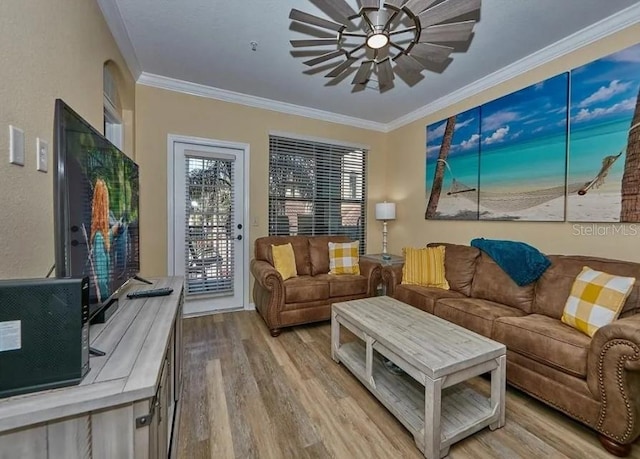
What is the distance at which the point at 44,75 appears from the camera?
1.21m

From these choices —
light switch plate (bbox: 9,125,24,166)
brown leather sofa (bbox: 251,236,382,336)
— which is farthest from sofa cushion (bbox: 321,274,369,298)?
light switch plate (bbox: 9,125,24,166)

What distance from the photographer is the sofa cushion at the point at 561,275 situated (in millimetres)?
1835

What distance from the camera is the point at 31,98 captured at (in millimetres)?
1118

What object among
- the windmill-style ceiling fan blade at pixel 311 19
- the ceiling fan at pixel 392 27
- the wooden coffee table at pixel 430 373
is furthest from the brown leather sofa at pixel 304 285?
the windmill-style ceiling fan blade at pixel 311 19

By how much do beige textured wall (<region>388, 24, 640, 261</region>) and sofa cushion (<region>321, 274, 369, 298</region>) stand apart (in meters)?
1.15

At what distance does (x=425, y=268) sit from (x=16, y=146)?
3.03 metres

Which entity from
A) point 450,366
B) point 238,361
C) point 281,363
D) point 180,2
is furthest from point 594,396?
point 180,2

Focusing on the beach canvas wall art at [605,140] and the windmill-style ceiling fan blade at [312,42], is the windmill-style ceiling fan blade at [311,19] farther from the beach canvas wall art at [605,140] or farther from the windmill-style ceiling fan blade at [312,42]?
the beach canvas wall art at [605,140]

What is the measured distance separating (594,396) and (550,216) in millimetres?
1547

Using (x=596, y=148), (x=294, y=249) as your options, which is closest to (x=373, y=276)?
(x=294, y=249)

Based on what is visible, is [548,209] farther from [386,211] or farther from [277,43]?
[277,43]

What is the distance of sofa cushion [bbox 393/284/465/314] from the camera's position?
252 cm

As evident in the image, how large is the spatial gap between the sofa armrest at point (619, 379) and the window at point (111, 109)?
12.3ft

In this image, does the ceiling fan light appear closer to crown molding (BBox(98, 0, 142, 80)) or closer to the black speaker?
crown molding (BBox(98, 0, 142, 80))
